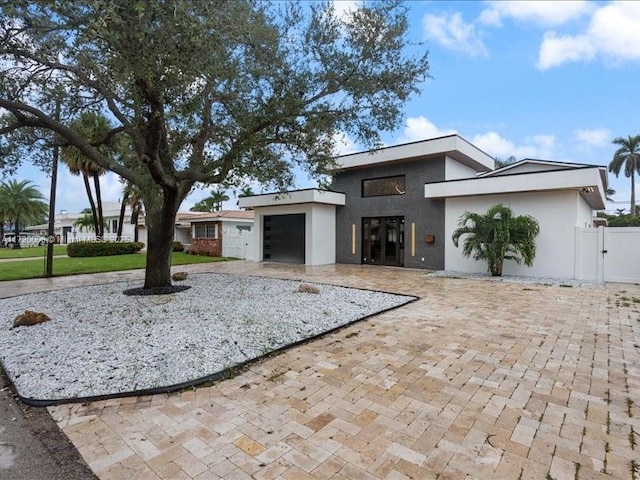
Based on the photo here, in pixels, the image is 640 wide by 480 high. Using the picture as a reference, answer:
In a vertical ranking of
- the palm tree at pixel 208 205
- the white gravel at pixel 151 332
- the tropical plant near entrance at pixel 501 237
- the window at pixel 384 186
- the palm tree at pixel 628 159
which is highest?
the palm tree at pixel 628 159

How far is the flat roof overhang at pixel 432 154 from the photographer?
1351 cm

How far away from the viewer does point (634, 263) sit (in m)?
10.6

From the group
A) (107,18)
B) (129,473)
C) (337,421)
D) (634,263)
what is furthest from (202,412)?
(634,263)

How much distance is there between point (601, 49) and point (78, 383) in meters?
15.2

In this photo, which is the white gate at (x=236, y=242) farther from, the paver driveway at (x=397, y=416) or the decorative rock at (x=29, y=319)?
the paver driveway at (x=397, y=416)

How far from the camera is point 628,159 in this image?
3638 cm

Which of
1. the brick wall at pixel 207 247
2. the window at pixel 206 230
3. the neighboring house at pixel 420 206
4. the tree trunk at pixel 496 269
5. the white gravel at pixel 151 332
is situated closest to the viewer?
the white gravel at pixel 151 332

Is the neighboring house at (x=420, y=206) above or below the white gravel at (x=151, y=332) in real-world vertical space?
above

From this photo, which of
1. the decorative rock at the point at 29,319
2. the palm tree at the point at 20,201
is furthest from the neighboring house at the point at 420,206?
the palm tree at the point at 20,201

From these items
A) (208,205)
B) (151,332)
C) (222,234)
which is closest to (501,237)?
(151,332)

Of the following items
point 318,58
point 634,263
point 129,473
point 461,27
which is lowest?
point 129,473

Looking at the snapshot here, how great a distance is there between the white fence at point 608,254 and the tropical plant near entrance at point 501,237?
1446 mm

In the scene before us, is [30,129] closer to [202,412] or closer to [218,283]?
[218,283]

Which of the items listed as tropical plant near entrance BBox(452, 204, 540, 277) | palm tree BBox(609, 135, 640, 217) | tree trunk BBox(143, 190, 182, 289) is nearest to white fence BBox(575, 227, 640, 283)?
tropical plant near entrance BBox(452, 204, 540, 277)
